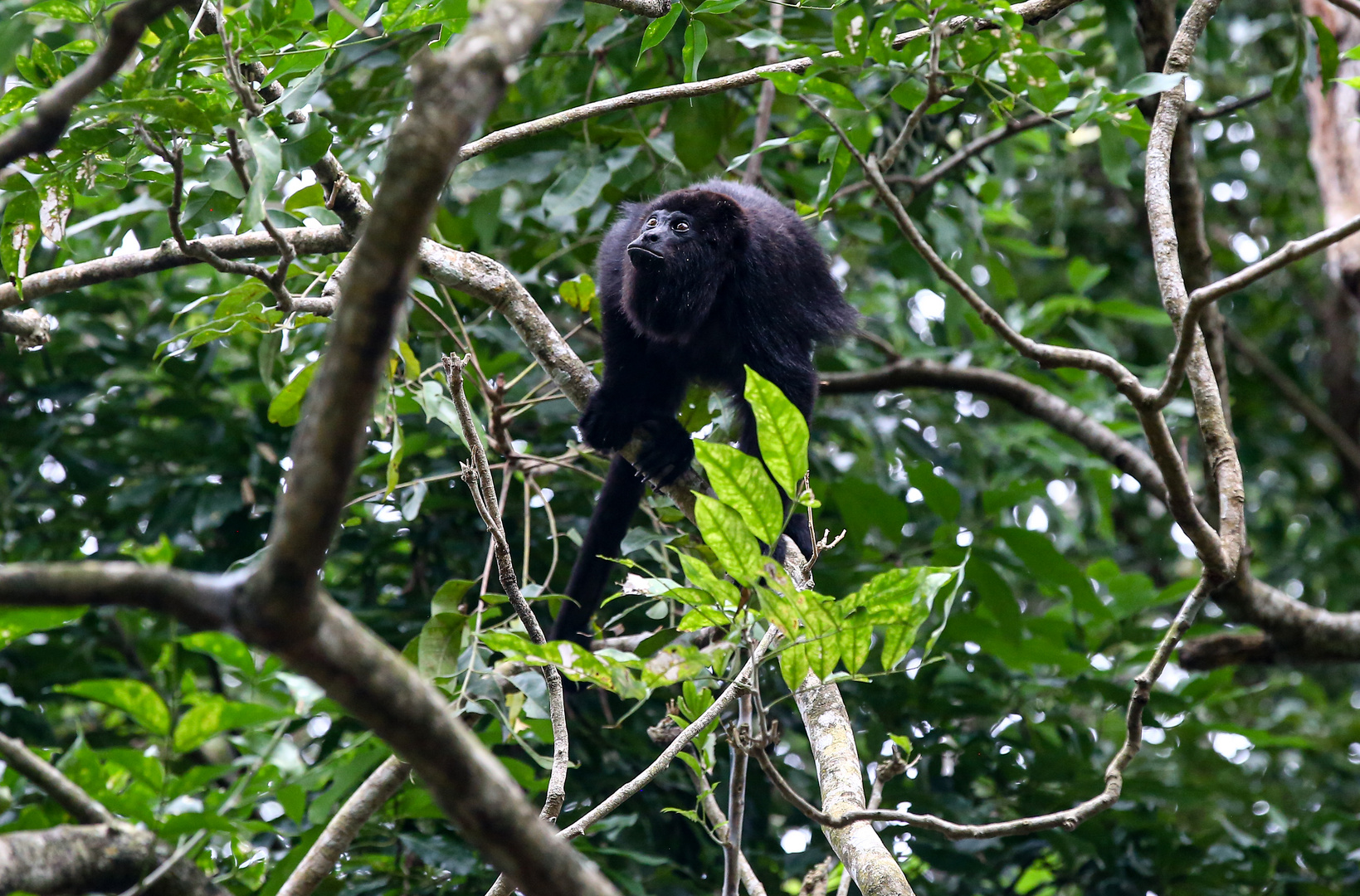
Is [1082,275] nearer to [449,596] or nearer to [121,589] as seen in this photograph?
[449,596]

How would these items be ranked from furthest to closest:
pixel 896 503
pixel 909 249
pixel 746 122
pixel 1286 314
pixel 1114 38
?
1. pixel 1286 314
2. pixel 746 122
3. pixel 909 249
4. pixel 1114 38
5. pixel 896 503

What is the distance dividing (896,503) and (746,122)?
218cm

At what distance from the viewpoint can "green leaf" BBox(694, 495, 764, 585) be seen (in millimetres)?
1483

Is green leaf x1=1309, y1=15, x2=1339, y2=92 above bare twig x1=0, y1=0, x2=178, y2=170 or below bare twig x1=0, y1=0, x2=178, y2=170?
below

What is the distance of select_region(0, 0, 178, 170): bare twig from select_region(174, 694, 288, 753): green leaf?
3.19ft

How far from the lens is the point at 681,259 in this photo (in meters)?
3.27

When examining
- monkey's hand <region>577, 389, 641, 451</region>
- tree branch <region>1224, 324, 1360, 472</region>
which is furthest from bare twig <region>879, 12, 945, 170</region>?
tree branch <region>1224, 324, 1360, 472</region>

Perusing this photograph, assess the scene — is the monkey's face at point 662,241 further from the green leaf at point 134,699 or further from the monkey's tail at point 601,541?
the green leaf at point 134,699

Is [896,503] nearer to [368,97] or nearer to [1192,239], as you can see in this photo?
[1192,239]

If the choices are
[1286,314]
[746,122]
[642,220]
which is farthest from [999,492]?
[1286,314]

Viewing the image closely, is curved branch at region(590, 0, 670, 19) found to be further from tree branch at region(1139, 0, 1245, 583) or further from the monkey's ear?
tree branch at region(1139, 0, 1245, 583)

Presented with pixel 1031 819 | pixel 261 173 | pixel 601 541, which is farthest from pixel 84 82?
pixel 601 541

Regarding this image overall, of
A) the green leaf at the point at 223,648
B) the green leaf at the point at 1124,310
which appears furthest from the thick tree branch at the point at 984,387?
the green leaf at the point at 223,648

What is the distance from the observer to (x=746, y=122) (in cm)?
473
